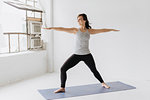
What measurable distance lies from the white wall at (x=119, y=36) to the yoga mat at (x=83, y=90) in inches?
20.0

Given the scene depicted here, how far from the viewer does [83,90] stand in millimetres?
3268

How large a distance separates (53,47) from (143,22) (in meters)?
2.51

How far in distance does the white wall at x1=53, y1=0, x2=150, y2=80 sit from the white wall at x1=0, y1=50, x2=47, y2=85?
94cm

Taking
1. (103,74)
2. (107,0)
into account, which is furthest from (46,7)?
(103,74)

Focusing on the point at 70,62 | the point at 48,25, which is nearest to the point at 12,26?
the point at 48,25

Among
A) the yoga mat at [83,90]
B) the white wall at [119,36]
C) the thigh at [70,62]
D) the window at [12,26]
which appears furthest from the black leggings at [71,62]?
the window at [12,26]

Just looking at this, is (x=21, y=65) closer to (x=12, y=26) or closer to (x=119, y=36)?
(x=12, y=26)

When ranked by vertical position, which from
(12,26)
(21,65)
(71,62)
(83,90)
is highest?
(12,26)

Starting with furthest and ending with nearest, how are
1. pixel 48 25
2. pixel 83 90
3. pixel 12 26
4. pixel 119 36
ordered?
pixel 48 25 < pixel 12 26 < pixel 119 36 < pixel 83 90

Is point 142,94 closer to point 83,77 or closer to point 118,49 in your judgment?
point 118,49

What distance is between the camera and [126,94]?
306 centimetres

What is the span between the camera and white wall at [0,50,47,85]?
3.65m

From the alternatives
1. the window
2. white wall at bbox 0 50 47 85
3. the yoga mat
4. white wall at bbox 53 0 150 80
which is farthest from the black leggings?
the window

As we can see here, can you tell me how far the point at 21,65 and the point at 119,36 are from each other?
236 cm
